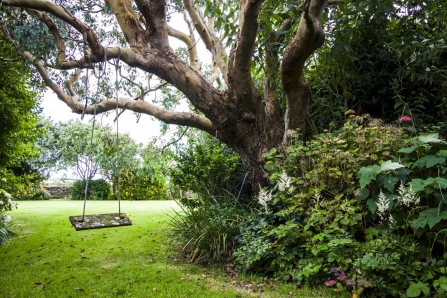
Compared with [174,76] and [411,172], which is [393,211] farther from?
[174,76]

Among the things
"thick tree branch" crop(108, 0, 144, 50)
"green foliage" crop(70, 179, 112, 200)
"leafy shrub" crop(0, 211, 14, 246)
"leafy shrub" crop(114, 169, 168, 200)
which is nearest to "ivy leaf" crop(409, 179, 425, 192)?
"thick tree branch" crop(108, 0, 144, 50)

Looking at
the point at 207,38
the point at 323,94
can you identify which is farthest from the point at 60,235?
the point at 323,94

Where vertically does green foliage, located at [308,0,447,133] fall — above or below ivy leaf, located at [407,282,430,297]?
above

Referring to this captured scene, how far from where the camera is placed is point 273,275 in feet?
11.4

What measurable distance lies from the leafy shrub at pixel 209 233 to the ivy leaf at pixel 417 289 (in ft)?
6.73

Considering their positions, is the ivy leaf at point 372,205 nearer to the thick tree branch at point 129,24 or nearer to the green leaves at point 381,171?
the green leaves at point 381,171

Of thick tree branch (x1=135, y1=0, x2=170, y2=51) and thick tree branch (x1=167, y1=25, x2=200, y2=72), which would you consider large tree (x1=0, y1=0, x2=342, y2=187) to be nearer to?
thick tree branch (x1=135, y1=0, x2=170, y2=51)

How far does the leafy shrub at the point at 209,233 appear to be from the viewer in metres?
3.99

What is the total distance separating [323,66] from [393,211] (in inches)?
109

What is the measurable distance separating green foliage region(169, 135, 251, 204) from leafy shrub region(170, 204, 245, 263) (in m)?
0.60

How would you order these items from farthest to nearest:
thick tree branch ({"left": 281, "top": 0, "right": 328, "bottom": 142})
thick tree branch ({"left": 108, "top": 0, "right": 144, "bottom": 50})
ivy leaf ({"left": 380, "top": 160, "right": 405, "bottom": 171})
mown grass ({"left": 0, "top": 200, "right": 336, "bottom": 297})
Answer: thick tree branch ({"left": 108, "top": 0, "right": 144, "bottom": 50}) → thick tree branch ({"left": 281, "top": 0, "right": 328, "bottom": 142}) → mown grass ({"left": 0, "top": 200, "right": 336, "bottom": 297}) → ivy leaf ({"left": 380, "top": 160, "right": 405, "bottom": 171})

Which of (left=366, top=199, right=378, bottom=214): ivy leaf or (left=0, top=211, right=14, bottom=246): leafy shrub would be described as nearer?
(left=366, top=199, right=378, bottom=214): ivy leaf

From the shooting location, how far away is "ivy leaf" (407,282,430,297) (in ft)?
7.91

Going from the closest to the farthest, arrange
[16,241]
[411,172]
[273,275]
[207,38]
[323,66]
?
1. [411,172]
2. [273,275]
3. [323,66]
4. [16,241]
5. [207,38]
